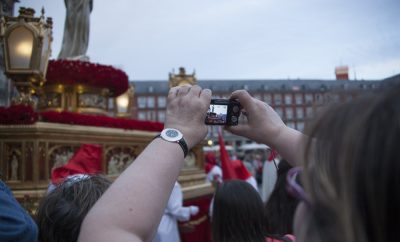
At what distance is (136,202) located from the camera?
0.79 meters

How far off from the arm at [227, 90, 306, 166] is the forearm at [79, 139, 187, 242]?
0.41 meters

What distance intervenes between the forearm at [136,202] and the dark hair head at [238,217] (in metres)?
1.19

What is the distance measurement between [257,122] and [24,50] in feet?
11.8

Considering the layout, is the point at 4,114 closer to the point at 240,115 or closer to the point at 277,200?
the point at 277,200

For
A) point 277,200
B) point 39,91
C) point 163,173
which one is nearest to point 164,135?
point 163,173

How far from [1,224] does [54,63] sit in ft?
16.5

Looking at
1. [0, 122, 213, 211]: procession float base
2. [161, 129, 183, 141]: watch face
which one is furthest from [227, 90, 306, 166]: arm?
[0, 122, 213, 211]: procession float base

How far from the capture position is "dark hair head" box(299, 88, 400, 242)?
595mm

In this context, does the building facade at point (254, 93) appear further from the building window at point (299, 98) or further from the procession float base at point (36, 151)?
the procession float base at point (36, 151)

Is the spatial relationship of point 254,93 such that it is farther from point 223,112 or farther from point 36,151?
point 223,112

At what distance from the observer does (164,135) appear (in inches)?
37.6

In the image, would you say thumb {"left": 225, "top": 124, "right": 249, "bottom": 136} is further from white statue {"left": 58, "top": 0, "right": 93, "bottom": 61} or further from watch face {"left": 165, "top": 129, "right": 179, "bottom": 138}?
white statue {"left": 58, "top": 0, "right": 93, "bottom": 61}

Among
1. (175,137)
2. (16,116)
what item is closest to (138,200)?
(175,137)

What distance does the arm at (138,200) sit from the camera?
763 millimetres
